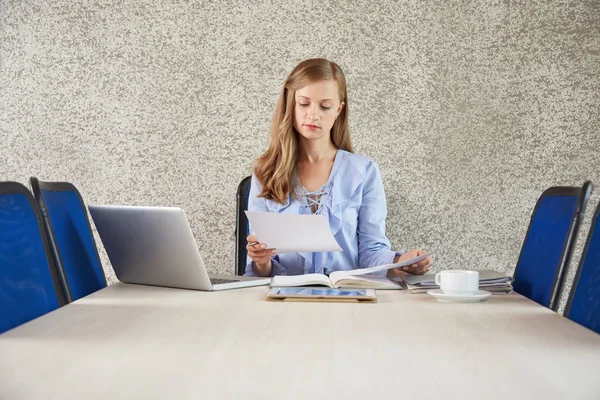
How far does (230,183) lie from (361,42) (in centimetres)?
90

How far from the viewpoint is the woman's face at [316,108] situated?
2.57 meters

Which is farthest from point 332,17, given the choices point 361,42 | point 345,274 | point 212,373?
point 212,373

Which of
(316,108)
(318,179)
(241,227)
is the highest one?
(316,108)

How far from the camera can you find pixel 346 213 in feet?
8.47

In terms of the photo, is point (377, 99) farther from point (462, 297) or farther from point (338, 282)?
point (462, 297)

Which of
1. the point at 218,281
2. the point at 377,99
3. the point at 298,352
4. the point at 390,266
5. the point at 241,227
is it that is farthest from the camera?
the point at 377,99

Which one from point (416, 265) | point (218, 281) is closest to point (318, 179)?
point (416, 265)

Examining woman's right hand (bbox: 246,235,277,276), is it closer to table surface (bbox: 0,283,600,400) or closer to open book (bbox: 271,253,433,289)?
open book (bbox: 271,253,433,289)

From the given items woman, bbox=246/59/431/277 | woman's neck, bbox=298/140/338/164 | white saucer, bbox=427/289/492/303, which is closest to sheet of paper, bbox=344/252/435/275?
white saucer, bbox=427/289/492/303

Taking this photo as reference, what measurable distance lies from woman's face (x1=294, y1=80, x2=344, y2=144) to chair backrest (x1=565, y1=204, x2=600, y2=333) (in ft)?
3.77

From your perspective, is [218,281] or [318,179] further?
[318,179]

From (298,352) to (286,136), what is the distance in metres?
1.63

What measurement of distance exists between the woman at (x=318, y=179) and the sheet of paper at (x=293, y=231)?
0.55 m

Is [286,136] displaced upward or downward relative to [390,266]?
upward
